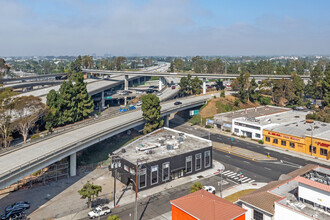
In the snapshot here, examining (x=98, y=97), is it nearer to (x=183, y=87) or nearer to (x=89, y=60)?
(x=183, y=87)

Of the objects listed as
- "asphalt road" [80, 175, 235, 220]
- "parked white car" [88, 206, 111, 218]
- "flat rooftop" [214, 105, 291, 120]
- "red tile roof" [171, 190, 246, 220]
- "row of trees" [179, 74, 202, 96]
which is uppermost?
"row of trees" [179, 74, 202, 96]

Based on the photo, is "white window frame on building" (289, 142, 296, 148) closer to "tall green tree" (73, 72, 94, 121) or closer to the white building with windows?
the white building with windows

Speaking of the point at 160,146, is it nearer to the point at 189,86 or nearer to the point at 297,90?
the point at 189,86

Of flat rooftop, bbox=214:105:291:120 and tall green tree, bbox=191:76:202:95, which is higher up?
tall green tree, bbox=191:76:202:95

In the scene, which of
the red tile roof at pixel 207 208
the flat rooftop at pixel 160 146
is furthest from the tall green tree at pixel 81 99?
the red tile roof at pixel 207 208

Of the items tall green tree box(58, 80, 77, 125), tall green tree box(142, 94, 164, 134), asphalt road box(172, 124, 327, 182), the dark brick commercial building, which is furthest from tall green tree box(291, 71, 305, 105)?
tall green tree box(58, 80, 77, 125)

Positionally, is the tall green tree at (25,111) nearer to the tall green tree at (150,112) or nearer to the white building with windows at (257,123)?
the tall green tree at (150,112)

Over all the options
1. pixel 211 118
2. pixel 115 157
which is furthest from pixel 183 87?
pixel 115 157

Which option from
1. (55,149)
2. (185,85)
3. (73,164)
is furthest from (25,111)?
(185,85)
